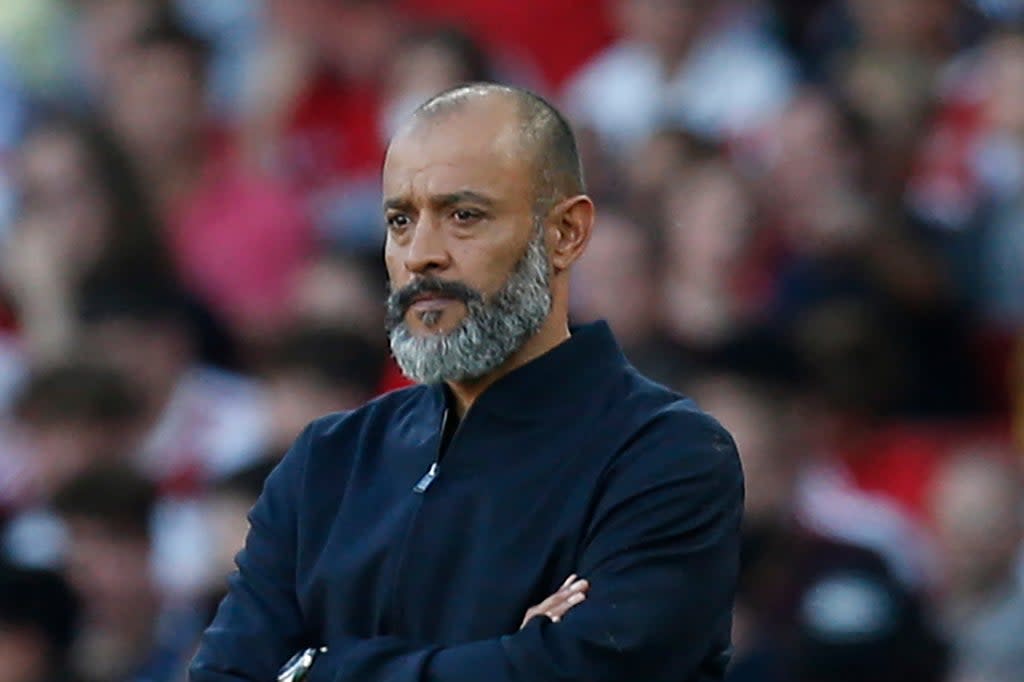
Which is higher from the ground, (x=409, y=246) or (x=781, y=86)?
(x=409, y=246)

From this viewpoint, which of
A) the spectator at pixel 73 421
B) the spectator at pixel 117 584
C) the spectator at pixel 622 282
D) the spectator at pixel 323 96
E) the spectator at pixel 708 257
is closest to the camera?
the spectator at pixel 117 584

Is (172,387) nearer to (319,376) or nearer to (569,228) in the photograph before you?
(319,376)

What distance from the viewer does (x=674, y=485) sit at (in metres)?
3.74

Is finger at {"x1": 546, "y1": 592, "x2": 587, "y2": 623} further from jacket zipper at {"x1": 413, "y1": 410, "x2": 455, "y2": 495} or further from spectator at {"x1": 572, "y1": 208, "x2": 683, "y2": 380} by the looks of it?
spectator at {"x1": 572, "y1": 208, "x2": 683, "y2": 380}

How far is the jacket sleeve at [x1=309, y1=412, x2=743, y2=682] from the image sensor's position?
11.9 ft

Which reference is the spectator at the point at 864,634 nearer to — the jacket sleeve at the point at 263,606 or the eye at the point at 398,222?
the jacket sleeve at the point at 263,606

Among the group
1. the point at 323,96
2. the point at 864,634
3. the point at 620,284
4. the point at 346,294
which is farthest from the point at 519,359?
the point at 323,96

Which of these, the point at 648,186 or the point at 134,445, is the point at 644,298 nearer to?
the point at 648,186

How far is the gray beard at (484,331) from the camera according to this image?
383cm

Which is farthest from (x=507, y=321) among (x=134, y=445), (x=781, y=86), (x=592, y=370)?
(x=781, y=86)

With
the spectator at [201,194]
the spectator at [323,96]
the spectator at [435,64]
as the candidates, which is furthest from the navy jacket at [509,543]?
the spectator at [323,96]

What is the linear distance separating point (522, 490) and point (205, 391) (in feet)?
14.6

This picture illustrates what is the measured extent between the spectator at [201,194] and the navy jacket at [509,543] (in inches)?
170

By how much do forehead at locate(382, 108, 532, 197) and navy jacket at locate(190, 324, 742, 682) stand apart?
30 cm
